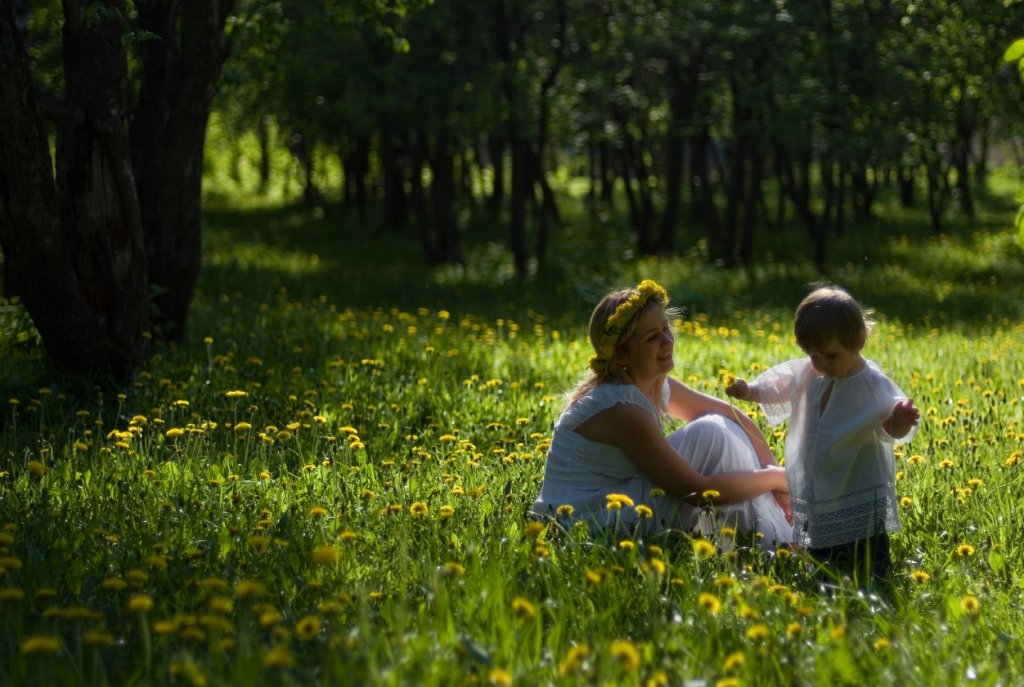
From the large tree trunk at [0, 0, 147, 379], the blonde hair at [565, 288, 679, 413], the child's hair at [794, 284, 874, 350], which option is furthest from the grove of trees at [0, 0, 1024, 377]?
the child's hair at [794, 284, 874, 350]

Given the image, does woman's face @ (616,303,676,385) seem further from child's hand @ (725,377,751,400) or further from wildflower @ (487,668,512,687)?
wildflower @ (487,668,512,687)

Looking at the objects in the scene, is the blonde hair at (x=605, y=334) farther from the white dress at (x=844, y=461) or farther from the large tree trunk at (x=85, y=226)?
the large tree trunk at (x=85, y=226)

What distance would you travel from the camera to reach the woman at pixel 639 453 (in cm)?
435

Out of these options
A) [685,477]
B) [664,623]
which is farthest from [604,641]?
[685,477]

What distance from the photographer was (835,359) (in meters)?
4.18

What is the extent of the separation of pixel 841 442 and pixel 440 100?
15.5 metres

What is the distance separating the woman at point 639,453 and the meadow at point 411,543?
19 cm

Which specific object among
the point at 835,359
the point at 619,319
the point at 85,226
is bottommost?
the point at 835,359

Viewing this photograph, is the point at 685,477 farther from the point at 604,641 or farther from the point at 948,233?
the point at 948,233

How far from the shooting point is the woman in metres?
4.35

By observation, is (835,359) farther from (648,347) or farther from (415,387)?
→ (415,387)

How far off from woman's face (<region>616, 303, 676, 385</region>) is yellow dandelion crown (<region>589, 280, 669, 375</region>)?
1.5 inches

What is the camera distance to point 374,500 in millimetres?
4465

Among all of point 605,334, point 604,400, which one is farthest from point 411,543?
point 605,334
